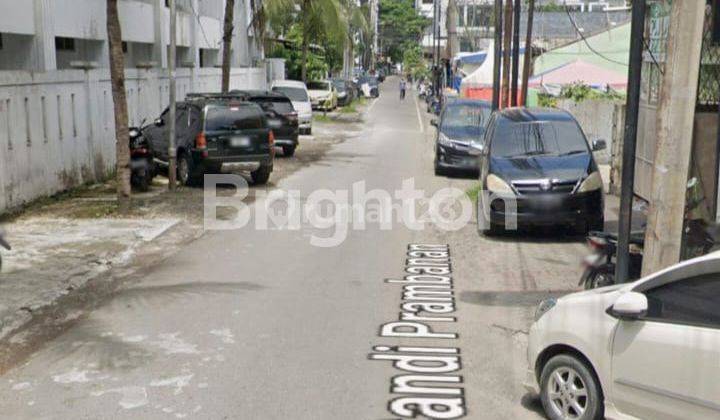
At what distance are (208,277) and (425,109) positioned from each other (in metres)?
48.7

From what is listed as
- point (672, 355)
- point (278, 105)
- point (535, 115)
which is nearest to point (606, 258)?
point (672, 355)

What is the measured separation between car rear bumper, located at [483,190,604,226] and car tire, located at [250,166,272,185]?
7.43 m

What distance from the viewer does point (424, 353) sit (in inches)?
309

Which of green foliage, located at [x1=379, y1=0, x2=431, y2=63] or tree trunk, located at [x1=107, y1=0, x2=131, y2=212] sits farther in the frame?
green foliage, located at [x1=379, y1=0, x2=431, y2=63]

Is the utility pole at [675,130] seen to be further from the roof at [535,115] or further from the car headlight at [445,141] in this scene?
the car headlight at [445,141]

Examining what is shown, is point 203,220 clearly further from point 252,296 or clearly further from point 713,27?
point 713,27

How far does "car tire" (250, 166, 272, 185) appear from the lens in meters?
19.2

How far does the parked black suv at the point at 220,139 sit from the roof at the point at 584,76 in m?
14.2

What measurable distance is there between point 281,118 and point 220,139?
7.62m

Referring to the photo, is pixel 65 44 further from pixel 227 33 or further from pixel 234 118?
pixel 234 118

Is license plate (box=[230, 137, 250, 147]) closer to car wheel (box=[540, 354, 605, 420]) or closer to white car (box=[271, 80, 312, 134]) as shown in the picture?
car wheel (box=[540, 354, 605, 420])

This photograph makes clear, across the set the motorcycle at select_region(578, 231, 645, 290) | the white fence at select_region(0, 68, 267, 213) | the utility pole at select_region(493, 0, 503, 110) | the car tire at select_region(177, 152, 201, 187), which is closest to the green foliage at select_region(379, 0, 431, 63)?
the utility pole at select_region(493, 0, 503, 110)

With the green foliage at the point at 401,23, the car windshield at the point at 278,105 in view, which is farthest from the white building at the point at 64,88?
the green foliage at the point at 401,23

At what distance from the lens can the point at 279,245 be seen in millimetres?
12844
